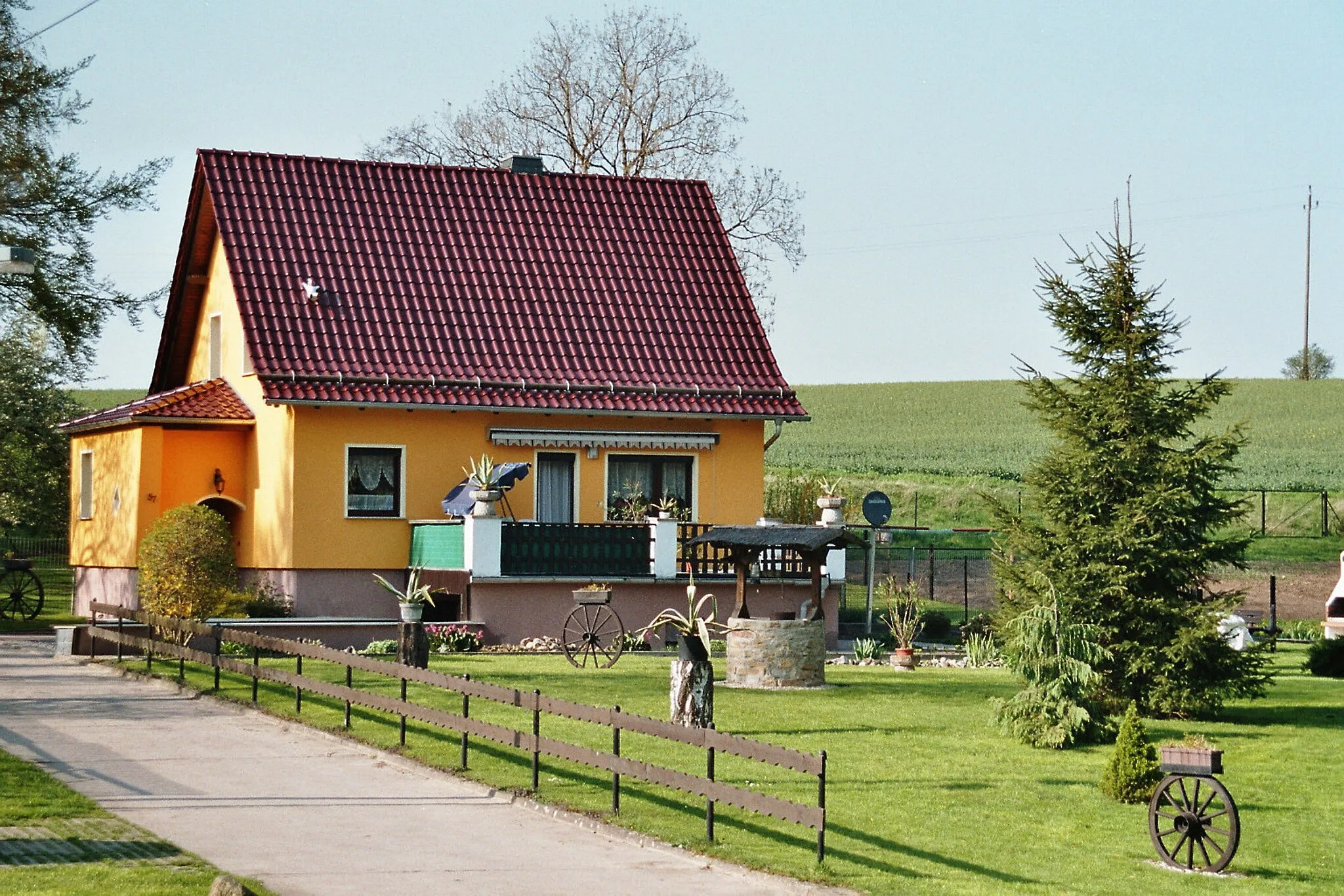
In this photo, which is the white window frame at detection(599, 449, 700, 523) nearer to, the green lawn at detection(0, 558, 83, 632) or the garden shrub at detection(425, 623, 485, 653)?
the garden shrub at detection(425, 623, 485, 653)

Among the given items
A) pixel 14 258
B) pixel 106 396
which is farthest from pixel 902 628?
pixel 106 396

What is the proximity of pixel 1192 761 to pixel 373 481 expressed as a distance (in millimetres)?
20252

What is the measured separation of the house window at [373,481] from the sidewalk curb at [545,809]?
29.9 feet

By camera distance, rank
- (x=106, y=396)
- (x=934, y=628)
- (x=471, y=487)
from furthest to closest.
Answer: (x=106, y=396), (x=934, y=628), (x=471, y=487)

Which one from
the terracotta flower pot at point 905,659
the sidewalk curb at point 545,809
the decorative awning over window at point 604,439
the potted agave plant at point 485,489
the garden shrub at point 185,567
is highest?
the decorative awning over window at point 604,439

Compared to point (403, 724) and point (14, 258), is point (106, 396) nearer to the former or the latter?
point (14, 258)

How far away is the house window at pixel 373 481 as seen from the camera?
99.7ft

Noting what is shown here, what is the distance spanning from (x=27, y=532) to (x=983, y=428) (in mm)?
45160

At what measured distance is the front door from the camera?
31.6 m

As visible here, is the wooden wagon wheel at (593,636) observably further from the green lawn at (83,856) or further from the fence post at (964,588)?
the fence post at (964,588)

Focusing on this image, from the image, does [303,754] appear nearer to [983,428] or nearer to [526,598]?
[526,598]

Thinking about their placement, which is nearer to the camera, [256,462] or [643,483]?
[256,462]

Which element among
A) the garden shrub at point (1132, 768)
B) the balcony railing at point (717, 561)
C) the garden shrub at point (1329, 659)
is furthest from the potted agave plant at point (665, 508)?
the garden shrub at point (1132, 768)

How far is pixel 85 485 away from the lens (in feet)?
112
